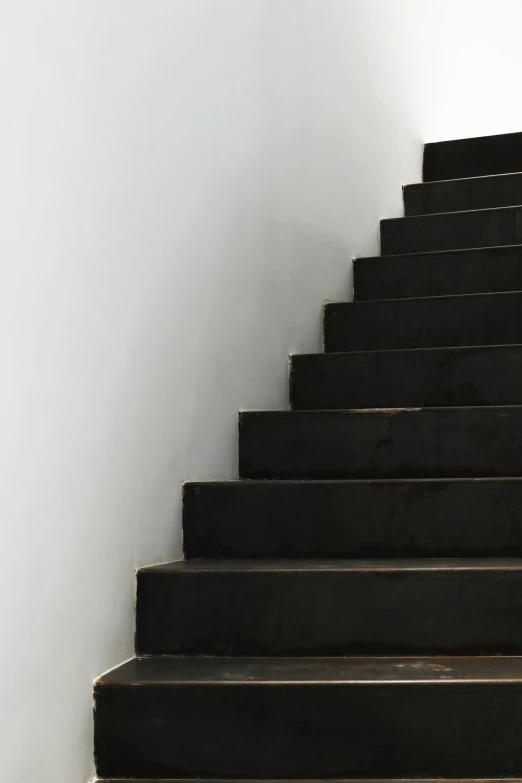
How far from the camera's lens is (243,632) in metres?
1.39

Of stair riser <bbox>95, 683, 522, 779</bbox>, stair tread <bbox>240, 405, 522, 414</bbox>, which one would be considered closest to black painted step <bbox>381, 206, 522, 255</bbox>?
stair tread <bbox>240, 405, 522, 414</bbox>

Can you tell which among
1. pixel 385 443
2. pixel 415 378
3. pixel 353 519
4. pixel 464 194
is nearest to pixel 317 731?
pixel 353 519

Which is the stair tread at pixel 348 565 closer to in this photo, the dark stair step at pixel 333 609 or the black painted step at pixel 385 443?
the dark stair step at pixel 333 609

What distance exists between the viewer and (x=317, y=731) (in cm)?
120

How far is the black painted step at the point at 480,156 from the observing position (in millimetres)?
3436

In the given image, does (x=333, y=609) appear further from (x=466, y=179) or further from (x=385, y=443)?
(x=466, y=179)

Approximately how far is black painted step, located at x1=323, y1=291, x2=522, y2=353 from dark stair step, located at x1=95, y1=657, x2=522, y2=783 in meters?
1.18

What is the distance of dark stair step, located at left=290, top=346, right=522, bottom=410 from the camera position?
198cm

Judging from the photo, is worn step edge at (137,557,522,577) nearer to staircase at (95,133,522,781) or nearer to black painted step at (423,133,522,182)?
staircase at (95,133,522,781)

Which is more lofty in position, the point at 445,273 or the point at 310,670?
the point at 445,273

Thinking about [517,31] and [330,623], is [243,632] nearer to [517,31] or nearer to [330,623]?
[330,623]

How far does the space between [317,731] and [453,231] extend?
2063 mm

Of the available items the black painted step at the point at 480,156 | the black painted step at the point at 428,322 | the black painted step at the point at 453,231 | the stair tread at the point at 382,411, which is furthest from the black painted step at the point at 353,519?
the black painted step at the point at 480,156

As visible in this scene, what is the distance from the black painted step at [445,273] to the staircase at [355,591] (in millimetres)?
265
